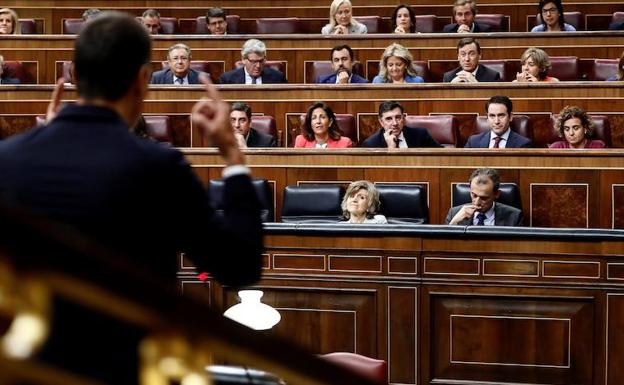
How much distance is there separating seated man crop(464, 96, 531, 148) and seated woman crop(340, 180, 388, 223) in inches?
32.8

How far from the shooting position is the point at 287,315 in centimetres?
325

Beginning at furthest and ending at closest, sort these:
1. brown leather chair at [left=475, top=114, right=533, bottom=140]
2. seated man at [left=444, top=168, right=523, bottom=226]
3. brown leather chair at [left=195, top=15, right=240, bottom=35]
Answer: brown leather chair at [left=195, top=15, right=240, bottom=35] < brown leather chair at [left=475, top=114, right=533, bottom=140] < seated man at [left=444, top=168, right=523, bottom=226]

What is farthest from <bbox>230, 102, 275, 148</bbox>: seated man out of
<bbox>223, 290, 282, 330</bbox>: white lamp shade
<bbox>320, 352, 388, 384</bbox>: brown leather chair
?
<bbox>320, 352, 388, 384</bbox>: brown leather chair

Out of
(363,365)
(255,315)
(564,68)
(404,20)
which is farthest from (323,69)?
(363,365)

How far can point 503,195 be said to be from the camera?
3.95m

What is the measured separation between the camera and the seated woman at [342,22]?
596 cm

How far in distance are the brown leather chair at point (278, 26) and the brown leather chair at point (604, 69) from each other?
1.86 meters

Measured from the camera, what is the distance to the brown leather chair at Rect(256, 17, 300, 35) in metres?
6.48

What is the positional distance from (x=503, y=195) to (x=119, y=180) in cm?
312

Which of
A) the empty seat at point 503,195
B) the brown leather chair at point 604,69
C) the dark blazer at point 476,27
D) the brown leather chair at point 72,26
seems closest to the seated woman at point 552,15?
the dark blazer at point 476,27

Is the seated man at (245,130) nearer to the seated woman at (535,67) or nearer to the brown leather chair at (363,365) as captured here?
the seated woman at (535,67)

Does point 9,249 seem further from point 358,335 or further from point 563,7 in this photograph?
point 563,7

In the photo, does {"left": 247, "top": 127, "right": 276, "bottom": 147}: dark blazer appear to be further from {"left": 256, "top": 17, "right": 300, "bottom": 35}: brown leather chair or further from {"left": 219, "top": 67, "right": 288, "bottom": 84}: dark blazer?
{"left": 256, "top": 17, "right": 300, "bottom": 35}: brown leather chair

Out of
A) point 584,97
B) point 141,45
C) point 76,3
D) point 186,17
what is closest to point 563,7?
point 584,97
